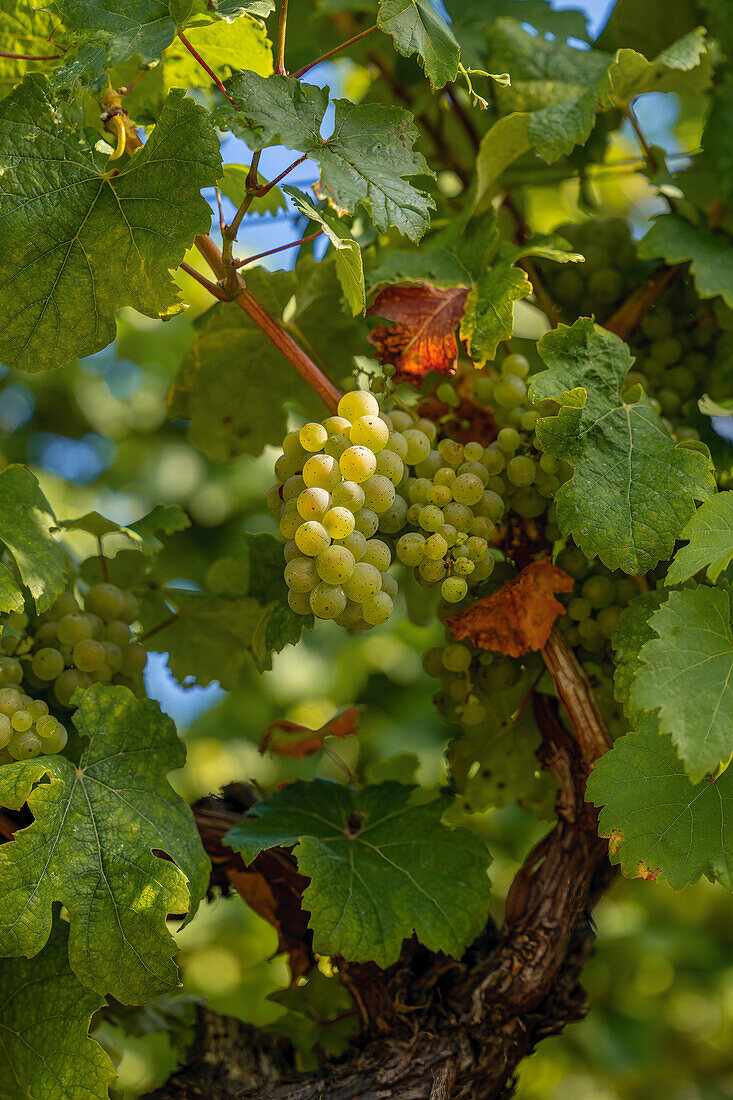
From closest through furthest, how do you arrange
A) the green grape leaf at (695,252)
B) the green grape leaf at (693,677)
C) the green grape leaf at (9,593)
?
the green grape leaf at (693,677) → the green grape leaf at (9,593) → the green grape leaf at (695,252)

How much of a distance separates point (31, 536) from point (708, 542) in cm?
64

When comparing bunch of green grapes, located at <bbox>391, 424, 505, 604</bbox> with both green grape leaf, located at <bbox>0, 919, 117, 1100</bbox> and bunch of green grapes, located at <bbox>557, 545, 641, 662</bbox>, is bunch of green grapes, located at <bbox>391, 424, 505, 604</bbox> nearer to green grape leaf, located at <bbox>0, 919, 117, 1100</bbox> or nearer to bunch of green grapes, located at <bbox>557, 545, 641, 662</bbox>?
bunch of green grapes, located at <bbox>557, 545, 641, 662</bbox>

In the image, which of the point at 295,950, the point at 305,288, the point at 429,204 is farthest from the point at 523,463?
the point at 295,950

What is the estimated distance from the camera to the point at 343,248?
80 cm

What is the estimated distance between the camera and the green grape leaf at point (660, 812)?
780mm

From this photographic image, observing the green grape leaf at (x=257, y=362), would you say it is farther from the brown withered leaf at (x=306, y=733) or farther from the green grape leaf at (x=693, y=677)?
the green grape leaf at (x=693, y=677)

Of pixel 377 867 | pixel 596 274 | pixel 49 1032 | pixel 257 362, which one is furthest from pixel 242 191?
pixel 49 1032

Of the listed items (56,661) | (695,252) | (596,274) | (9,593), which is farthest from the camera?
(596,274)

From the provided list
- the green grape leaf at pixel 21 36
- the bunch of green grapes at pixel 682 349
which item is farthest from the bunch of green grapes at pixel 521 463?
the green grape leaf at pixel 21 36

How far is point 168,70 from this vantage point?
1034mm

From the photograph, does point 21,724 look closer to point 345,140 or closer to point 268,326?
point 268,326

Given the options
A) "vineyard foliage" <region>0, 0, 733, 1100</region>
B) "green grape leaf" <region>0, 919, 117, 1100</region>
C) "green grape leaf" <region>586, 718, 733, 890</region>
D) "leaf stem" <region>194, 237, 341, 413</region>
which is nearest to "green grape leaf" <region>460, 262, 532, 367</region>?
"vineyard foliage" <region>0, 0, 733, 1100</region>

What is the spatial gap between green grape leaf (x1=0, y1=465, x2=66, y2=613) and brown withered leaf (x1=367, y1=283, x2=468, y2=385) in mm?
397

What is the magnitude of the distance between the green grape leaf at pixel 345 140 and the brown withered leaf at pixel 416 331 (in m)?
0.20
